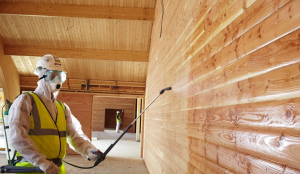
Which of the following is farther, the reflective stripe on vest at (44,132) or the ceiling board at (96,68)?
the ceiling board at (96,68)

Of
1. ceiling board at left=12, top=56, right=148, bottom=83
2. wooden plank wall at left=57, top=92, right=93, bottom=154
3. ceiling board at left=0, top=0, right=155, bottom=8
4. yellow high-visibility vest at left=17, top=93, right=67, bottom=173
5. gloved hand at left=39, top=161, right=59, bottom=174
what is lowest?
gloved hand at left=39, top=161, right=59, bottom=174

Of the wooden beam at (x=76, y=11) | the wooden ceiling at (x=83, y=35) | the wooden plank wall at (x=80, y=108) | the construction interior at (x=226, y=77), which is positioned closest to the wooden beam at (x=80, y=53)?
the wooden ceiling at (x=83, y=35)

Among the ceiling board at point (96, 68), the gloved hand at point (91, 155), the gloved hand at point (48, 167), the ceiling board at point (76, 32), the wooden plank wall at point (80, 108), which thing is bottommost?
the gloved hand at point (48, 167)

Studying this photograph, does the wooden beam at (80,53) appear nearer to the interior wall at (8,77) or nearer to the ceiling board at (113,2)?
the interior wall at (8,77)

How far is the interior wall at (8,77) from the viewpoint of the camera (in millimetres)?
7777

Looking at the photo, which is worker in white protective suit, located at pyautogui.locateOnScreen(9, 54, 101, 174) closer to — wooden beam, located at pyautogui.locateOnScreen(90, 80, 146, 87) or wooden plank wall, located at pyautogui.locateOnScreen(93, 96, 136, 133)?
wooden beam, located at pyautogui.locateOnScreen(90, 80, 146, 87)

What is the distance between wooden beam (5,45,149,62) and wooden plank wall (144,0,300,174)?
198 inches

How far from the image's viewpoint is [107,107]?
18797 millimetres

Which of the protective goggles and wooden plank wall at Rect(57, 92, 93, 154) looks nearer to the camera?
the protective goggles

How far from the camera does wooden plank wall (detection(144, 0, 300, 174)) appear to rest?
120cm

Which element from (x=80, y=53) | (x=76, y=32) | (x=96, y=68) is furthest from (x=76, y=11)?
(x=96, y=68)

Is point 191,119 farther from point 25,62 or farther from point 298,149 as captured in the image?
point 25,62

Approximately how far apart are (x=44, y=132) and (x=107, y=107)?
16.3 m

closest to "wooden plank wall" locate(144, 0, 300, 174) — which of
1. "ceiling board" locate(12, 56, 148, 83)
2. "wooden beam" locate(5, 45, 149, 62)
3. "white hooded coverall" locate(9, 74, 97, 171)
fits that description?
"white hooded coverall" locate(9, 74, 97, 171)
